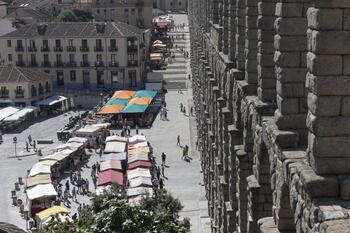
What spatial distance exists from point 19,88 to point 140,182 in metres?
39.3

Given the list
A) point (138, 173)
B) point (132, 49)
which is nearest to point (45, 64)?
point (132, 49)

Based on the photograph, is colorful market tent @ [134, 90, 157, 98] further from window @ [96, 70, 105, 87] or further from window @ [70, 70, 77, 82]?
window @ [70, 70, 77, 82]

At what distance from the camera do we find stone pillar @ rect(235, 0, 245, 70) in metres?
18.2

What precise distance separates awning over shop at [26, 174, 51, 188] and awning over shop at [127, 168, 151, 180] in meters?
6.10

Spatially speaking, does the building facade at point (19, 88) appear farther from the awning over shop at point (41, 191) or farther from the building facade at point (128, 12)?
the building facade at point (128, 12)

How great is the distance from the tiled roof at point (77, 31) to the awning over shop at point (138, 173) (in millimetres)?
43231

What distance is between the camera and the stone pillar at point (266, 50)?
1340 centimetres

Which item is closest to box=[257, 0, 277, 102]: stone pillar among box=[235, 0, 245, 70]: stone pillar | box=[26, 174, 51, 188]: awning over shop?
box=[235, 0, 245, 70]: stone pillar

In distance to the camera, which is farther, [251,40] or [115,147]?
[115,147]

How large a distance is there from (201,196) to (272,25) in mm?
30939

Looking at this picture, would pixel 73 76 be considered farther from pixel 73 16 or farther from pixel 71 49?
pixel 73 16

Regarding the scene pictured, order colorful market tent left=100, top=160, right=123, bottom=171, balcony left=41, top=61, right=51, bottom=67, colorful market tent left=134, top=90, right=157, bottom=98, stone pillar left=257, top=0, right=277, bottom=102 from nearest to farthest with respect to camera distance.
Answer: stone pillar left=257, top=0, right=277, bottom=102, colorful market tent left=100, top=160, right=123, bottom=171, colorful market tent left=134, top=90, right=157, bottom=98, balcony left=41, top=61, right=51, bottom=67

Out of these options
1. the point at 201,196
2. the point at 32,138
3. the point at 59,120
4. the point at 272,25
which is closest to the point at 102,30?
the point at 59,120

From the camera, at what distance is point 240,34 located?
1902cm
